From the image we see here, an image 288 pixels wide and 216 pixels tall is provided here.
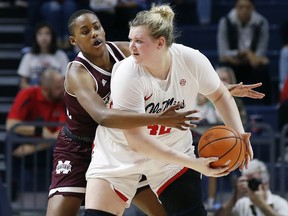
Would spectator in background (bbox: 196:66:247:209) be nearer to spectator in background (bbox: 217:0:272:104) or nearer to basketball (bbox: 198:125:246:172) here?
spectator in background (bbox: 217:0:272:104)

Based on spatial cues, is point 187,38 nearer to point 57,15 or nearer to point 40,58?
point 57,15

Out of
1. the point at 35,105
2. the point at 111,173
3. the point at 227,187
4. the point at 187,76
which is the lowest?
the point at 227,187

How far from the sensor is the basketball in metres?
5.27

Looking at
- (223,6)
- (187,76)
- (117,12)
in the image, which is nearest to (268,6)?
(223,6)

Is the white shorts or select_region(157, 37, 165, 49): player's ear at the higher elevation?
select_region(157, 37, 165, 49): player's ear

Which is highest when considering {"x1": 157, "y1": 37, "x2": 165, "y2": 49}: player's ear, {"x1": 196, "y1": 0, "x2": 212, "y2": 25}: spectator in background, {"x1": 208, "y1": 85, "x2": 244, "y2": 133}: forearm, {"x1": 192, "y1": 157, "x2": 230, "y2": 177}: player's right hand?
{"x1": 157, "y1": 37, "x2": 165, "y2": 49}: player's ear

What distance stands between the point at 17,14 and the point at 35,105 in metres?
3.12

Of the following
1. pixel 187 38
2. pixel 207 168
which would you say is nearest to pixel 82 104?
pixel 207 168

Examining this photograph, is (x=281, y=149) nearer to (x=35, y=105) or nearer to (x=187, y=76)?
(x=35, y=105)

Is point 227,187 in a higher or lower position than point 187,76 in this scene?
lower

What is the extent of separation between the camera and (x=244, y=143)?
545 cm

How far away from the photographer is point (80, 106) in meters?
5.85

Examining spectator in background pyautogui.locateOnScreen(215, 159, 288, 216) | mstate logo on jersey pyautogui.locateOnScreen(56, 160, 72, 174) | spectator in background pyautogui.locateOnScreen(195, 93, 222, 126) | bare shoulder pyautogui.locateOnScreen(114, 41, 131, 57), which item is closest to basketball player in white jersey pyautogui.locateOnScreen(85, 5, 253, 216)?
mstate logo on jersey pyautogui.locateOnScreen(56, 160, 72, 174)

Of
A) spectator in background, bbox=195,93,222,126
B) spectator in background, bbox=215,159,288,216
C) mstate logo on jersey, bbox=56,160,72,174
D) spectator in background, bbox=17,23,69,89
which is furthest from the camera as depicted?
spectator in background, bbox=17,23,69,89
